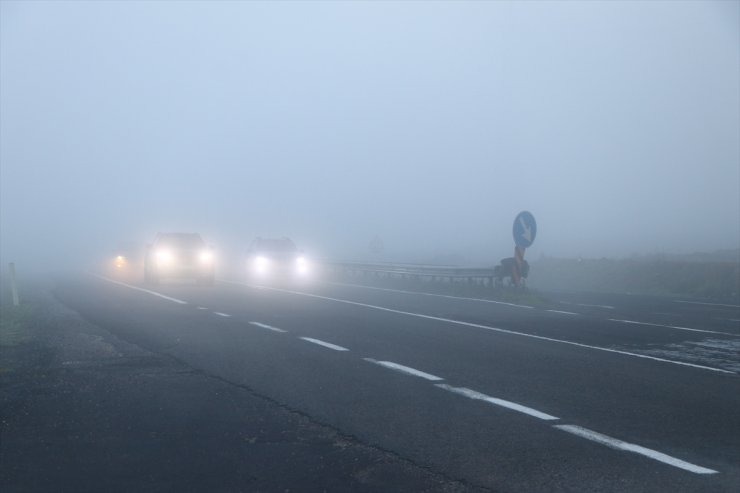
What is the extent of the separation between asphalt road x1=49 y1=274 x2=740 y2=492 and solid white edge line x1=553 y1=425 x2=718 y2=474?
0.06 feet

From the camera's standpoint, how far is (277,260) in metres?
37.2

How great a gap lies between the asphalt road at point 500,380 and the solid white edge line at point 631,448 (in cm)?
2

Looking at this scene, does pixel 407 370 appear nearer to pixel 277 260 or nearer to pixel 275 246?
pixel 277 260

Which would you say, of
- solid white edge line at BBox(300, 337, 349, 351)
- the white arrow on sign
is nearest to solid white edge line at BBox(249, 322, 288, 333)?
solid white edge line at BBox(300, 337, 349, 351)

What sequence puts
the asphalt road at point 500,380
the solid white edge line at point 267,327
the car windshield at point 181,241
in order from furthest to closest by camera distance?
the car windshield at point 181,241 → the solid white edge line at point 267,327 → the asphalt road at point 500,380

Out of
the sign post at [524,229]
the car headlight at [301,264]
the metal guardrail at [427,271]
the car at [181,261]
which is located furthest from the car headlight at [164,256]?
the sign post at [524,229]

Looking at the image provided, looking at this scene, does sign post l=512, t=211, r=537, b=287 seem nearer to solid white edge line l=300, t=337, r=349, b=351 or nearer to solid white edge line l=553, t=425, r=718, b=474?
solid white edge line l=300, t=337, r=349, b=351

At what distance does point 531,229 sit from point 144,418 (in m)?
18.5

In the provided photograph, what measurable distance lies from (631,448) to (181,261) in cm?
2647

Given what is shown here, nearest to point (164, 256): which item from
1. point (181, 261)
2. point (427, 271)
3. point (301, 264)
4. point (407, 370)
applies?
point (181, 261)

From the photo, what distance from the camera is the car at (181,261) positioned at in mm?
31312

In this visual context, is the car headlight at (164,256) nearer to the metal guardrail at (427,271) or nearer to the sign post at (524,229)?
the metal guardrail at (427,271)

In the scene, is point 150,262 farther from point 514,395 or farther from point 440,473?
point 440,473

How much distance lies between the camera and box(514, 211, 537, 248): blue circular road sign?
2467 cm
